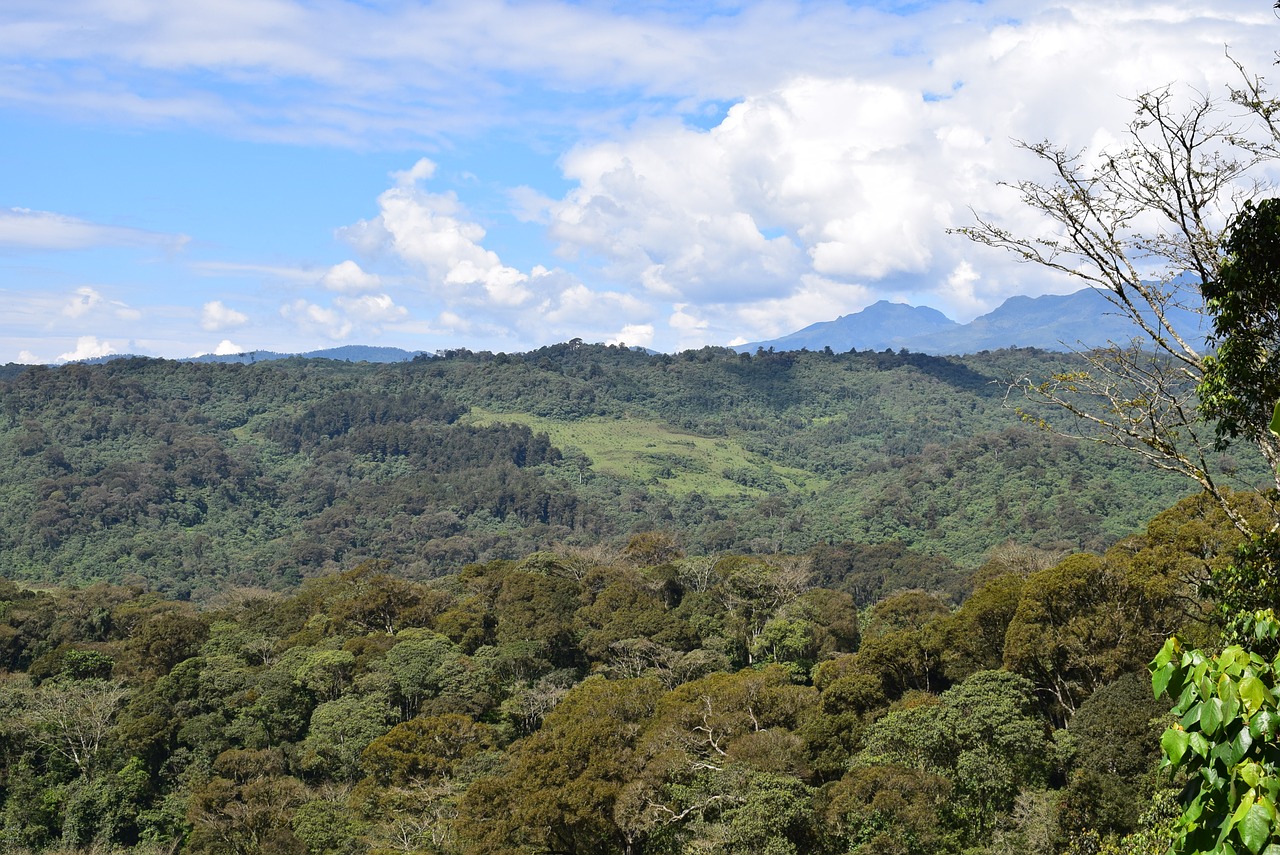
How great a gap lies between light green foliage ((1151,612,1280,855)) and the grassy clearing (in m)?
108

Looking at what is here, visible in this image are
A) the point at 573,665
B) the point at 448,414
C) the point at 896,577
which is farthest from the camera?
the point at 448,414

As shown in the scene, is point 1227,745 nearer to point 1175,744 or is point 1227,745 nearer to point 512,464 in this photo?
point 1175,744

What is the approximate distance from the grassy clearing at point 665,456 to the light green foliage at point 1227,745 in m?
108

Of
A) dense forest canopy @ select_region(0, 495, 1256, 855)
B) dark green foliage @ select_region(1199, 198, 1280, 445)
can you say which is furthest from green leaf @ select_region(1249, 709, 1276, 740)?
dense forest canopy @ select_region(0, 495, 1256, 855)

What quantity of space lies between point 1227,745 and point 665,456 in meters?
119

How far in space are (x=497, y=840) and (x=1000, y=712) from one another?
35.7 ft

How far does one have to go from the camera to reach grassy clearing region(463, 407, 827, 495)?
378 ft

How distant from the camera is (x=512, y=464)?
11594 cm

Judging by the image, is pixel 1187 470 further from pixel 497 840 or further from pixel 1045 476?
pixel 1045 476

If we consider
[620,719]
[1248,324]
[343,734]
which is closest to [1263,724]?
[1248,324]

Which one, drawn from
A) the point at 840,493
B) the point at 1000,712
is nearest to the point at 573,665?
the point at 1000,712

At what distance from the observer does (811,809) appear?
19125 millimetres

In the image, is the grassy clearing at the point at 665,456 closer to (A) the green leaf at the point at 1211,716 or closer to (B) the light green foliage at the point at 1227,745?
(B) the light green foliage at the point at 1227,745

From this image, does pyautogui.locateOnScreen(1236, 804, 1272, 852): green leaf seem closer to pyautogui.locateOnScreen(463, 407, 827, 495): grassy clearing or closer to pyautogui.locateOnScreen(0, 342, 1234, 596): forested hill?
pyautogui.locateOnScreen(0, 342, 1234, 596): forested hill
